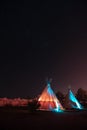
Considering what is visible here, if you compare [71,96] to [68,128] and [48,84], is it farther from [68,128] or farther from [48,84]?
[68,128]

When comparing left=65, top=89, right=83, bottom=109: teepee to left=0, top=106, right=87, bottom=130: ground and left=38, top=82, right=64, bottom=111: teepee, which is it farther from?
left=0, top=106, right=87, bottom=130: ground

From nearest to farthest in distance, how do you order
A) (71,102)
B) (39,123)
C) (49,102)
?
(39,123) < (49,102) < (71,102)

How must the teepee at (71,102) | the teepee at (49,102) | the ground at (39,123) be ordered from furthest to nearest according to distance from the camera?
1. the teepee at (71,102)
2. the teepee at (49,102)
3. the ground at (39,123)

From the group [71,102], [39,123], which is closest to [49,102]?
[71,102]

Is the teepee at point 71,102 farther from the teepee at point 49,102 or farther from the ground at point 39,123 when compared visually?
the ground at point 39,123

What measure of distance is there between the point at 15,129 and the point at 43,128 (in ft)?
5.64

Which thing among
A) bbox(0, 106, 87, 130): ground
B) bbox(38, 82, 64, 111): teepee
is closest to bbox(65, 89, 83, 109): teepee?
bbox(38, 82, 64, 111): teepee

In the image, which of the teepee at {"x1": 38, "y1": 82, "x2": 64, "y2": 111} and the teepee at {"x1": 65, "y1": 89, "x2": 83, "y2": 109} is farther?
the teepee at {"x1": 65, "y1": 89, "x2": 83, "y2": 109}

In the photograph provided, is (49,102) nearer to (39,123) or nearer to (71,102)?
(71,102)

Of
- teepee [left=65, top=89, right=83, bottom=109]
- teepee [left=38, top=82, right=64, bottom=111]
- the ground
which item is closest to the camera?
the ground

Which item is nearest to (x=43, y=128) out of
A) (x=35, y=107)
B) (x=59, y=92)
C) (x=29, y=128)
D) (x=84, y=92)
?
(x=29, y=128)

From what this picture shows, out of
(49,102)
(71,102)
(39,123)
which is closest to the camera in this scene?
(39,123)

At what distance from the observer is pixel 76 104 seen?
3947 cm

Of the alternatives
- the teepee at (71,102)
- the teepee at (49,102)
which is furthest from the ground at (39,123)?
the teepee at (71,102)
